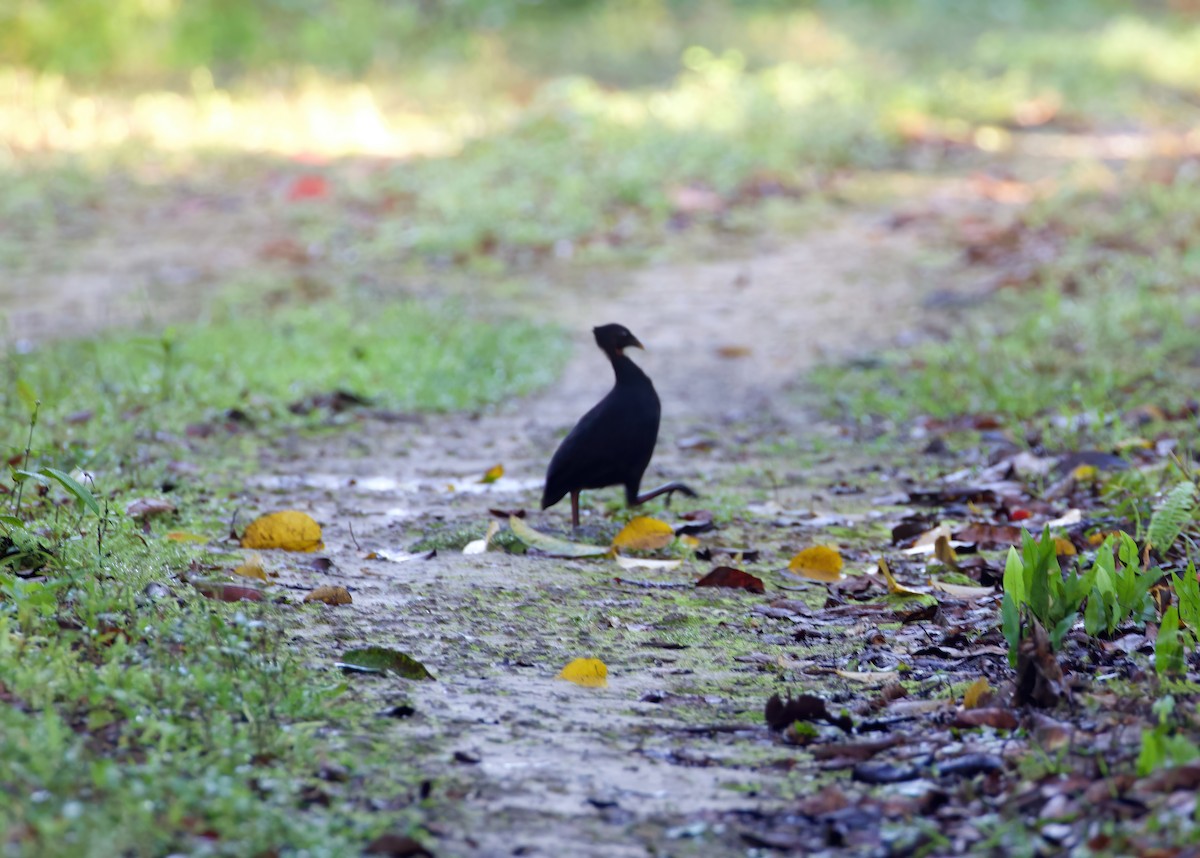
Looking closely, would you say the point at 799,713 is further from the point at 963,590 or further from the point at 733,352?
the point at 733,352

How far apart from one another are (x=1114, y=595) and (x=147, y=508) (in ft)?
8.53

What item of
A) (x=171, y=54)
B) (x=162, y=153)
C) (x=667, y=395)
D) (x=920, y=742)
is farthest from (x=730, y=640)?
(x=171, y=54)

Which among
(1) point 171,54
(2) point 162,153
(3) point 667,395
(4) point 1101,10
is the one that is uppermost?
(4) point 1101,10

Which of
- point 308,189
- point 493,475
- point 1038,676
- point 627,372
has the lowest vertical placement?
point 493,475

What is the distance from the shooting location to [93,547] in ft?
11.2

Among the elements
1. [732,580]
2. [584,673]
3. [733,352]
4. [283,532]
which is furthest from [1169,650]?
[733,352]

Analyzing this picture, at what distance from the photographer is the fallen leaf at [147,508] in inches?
160

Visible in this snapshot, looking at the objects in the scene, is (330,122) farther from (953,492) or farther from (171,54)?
(953,492)

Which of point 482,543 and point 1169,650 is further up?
point 1169,650

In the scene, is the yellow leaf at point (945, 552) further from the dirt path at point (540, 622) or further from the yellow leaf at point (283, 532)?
the yellow leaf at point (283, 532)

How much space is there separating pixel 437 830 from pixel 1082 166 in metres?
10.4

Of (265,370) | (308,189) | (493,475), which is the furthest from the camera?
(308,189)

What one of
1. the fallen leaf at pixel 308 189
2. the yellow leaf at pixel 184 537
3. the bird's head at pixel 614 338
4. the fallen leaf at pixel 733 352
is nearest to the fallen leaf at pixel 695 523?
the bird's head at pixel 614 338

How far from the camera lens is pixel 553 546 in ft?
13.3
